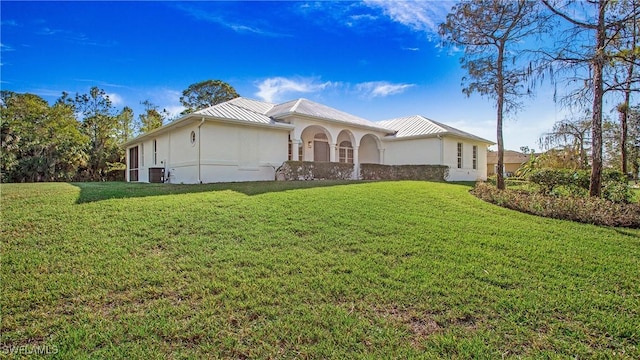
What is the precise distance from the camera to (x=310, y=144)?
18.8m

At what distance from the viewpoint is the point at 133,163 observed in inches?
875

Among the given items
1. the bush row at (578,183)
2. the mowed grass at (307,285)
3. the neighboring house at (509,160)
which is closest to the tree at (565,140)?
the bush row at (578,183)

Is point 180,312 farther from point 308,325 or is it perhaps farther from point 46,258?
point 46,258

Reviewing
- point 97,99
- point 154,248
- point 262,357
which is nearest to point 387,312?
point 262,357

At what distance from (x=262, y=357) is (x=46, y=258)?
3793 millimetres

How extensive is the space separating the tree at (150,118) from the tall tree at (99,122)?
123 inches

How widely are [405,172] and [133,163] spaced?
18.0 metres

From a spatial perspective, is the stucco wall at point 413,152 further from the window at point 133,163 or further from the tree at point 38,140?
the tree at point 38,140

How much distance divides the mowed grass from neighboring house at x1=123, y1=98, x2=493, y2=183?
703 cm

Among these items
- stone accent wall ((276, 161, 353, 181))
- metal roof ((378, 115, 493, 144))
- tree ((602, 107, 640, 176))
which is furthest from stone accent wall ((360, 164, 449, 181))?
tree ((602, 107, 640, 176))

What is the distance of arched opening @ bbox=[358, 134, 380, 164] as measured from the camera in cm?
2177

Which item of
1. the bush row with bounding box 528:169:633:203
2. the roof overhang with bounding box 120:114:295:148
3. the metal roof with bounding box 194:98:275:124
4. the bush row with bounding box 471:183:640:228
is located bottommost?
the bush row with bounding box 471:183:640:228

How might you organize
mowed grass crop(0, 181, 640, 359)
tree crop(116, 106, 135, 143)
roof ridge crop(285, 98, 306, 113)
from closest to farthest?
mowed grass crop(0, 181, 640, 359), roof ridge crop(285, 98, 306, 113), tree crop(116, 106, 135, 143)

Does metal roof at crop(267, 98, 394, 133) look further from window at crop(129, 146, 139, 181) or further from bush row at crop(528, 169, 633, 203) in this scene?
window at crop(129, 146, 139, 181)
